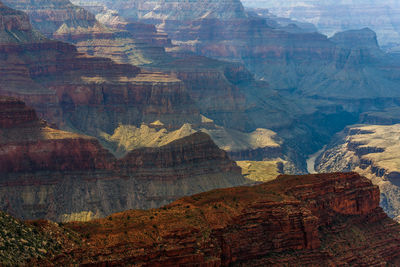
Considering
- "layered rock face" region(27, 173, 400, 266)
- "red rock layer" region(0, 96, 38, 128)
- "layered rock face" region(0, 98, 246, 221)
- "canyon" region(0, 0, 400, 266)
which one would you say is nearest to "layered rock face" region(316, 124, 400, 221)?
"canyon" region(0, 0, 400, 266)

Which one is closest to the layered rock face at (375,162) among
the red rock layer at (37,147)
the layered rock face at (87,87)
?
the layered rock face at (87,87)

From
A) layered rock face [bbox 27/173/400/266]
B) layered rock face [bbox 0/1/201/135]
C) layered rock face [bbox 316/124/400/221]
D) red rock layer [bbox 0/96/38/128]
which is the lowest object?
layered rock face [bbox 316/124/400/221]

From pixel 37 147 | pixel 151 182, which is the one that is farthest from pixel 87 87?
pixel 37 147

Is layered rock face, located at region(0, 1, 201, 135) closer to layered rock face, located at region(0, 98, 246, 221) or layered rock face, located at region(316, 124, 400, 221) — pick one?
layered rock face, located at region(316, 124, 400, 221)

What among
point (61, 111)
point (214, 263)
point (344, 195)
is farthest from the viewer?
point (61, 111)

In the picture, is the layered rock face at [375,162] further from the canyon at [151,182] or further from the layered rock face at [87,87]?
the layered rock face at [87,87]

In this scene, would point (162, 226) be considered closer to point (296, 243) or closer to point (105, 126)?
point (296, 243)

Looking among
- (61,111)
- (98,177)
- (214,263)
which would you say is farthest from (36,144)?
(214,263)
